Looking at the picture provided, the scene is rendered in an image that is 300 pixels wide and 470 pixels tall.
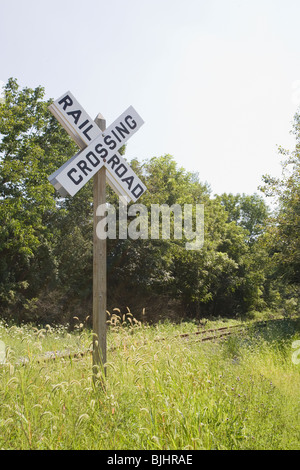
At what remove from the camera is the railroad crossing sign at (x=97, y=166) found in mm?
4738

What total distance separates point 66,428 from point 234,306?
106 feet

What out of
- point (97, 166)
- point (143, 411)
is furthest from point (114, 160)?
point (143, 411)

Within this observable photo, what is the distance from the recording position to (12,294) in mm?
19938

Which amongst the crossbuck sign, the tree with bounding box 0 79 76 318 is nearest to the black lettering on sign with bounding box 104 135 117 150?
the crossbuck sign

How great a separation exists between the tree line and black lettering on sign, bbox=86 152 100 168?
508 inches

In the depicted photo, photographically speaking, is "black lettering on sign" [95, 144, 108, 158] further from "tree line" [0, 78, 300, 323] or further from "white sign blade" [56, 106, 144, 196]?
"tree line" [0, 78, 300, 323]

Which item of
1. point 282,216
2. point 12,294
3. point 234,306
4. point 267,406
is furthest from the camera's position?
point 234,306

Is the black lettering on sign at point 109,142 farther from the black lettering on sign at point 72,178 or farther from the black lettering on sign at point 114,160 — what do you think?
the black lettering on sign at point 72,178

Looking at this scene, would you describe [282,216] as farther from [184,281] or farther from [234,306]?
[234,306]

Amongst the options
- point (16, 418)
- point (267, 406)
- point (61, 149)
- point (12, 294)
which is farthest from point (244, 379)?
point (61, 149)

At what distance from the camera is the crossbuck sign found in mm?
4691

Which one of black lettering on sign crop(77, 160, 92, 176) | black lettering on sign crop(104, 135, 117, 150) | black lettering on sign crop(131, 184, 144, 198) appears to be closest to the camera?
black lettering on sign crop(77, 160, 92, 176)

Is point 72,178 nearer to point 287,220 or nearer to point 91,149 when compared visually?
point 91,149

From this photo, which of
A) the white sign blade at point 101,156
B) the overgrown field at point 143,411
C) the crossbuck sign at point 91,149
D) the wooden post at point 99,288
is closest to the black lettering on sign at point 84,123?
the crossbuck sign at point 91,149
